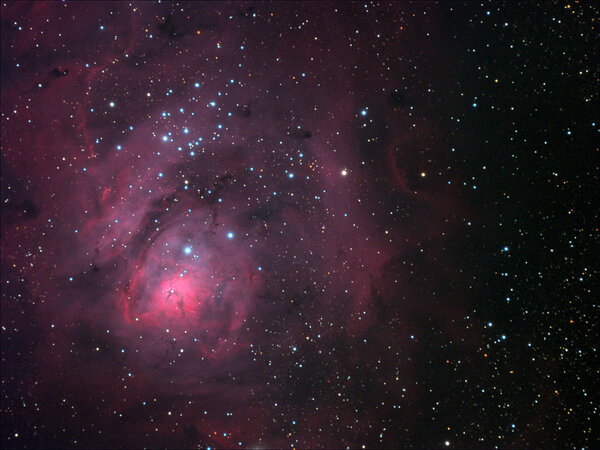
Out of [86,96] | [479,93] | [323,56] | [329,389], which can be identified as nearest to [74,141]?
[86,96]

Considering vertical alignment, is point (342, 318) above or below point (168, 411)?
above

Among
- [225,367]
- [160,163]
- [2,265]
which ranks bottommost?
[225,367]

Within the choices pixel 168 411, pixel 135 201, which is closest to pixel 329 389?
pixel 168 411

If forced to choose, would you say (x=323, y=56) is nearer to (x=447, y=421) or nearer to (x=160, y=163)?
(x=160, y=163)

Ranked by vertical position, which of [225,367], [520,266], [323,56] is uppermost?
[323,56]

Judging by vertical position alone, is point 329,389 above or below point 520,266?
below

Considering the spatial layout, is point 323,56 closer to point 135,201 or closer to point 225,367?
point 135,201
